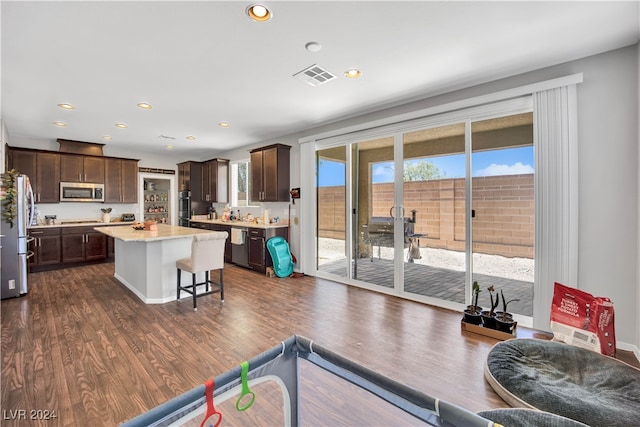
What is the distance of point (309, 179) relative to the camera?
5.05 m

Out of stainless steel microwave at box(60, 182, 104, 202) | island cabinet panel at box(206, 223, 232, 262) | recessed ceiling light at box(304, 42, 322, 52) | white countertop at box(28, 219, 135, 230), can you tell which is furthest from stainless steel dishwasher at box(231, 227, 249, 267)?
recessed ceiling light at box(304, 42, 322, 52)

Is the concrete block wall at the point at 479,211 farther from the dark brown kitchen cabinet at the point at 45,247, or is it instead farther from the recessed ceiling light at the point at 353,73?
the dark brown kitchen cabinet at the point at 45,247

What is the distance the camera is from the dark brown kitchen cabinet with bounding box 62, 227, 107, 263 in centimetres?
564

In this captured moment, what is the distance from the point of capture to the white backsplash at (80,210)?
590 centimetres

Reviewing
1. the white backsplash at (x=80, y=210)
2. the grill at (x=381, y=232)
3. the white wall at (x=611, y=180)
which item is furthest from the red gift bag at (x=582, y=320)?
the white backsplash at (x=80, y=210)

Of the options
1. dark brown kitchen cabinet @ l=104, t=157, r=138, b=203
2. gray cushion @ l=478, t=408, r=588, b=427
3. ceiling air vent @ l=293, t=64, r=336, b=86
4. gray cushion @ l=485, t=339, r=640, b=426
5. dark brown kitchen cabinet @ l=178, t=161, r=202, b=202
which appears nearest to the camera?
gray cushion @ l=478, t=408, r=588, b=427

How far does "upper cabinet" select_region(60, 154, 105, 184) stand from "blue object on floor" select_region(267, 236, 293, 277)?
4.28 meters

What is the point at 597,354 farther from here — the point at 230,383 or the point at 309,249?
the point at 309,249

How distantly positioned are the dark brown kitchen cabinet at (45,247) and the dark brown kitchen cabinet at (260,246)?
12.2 ft

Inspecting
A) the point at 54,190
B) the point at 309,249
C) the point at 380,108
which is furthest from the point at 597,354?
the point at 54,190

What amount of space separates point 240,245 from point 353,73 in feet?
13.2

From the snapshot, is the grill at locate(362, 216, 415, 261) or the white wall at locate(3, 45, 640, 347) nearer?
the white wall at locate(3, 45, 640, 347)
